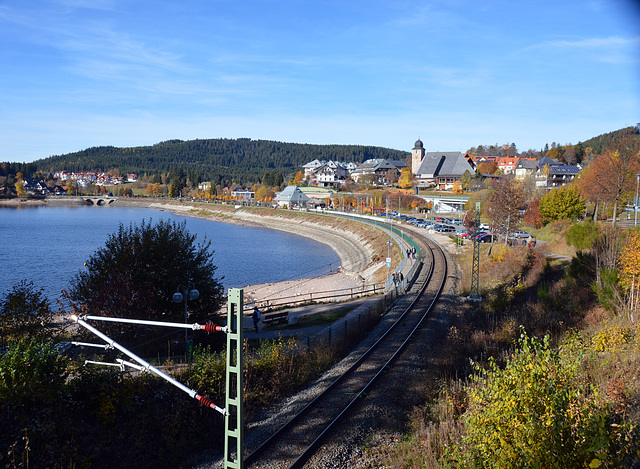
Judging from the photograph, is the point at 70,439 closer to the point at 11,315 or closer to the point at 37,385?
the point at 37,385

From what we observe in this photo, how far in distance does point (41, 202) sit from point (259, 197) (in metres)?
97.1

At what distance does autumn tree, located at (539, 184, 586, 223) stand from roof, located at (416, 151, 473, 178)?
6486 centimetres

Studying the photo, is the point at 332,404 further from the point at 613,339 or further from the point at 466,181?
the point at 466,181

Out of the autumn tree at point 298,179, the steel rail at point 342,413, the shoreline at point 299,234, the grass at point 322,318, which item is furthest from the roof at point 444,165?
the steel rail at point 342,413

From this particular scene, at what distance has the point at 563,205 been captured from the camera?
1959 inches

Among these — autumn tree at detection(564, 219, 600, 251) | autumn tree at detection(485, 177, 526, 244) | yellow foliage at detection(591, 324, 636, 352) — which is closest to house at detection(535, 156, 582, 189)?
autumn tree at detection(485, 177, 526, 244)

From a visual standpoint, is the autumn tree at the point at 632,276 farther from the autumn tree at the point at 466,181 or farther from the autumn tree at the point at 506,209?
the autumn tree at the point at 466,181

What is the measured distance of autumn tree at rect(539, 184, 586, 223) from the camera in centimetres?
4878

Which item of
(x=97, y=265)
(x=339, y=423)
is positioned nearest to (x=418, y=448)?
(x=339, y=423)

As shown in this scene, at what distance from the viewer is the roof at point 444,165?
117688 millimetres

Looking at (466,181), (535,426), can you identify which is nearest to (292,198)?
(466,181)

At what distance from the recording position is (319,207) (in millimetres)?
111375

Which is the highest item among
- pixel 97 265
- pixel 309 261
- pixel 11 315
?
pixel 97 265

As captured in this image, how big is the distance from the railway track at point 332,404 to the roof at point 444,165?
10035cm
